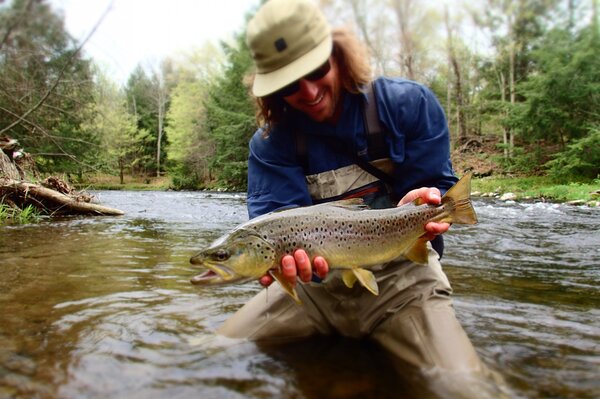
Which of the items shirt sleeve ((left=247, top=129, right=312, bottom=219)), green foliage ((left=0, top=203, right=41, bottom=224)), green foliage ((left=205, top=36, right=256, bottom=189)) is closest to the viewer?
shirt sleeve ((left=247, top=129, right=312, bottom=219))

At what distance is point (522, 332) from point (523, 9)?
22711 millimetres

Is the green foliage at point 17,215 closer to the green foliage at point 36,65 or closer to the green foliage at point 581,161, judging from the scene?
the green foliage at point 36,65

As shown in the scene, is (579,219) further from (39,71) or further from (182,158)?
(182,158)

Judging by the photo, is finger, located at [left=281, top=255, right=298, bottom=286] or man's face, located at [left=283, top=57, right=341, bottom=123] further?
man's face, located at [left=283, top=57, right=341, bottom=123]

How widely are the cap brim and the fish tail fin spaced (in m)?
0.97

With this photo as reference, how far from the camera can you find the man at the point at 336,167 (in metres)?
2.37

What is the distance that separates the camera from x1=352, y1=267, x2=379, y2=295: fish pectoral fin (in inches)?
90.3

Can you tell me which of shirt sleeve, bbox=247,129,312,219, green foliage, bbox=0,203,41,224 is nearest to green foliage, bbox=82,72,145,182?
green foliage, bbox=0,203,41,224

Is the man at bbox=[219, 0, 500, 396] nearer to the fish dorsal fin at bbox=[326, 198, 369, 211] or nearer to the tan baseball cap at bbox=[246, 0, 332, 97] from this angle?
the tan baseball cap at bbox=[246, 0, 332, 97]

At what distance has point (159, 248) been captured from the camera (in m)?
6.12

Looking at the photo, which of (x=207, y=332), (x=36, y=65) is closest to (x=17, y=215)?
(x=36, y=65)

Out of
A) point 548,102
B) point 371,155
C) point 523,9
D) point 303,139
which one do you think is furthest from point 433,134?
point 523,9

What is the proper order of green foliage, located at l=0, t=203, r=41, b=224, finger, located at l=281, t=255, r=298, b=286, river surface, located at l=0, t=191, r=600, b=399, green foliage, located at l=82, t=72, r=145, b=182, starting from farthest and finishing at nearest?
green foliage, located at l=82, t=72, r=145, b=182
green foliage, located at l=0, t=203, r=41, b=224
finger, located at l=281, t=255, r=298, b=286
river surface, located at l=0, t=191, r=600, b=399

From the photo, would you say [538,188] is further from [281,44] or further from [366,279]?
[281,44]
